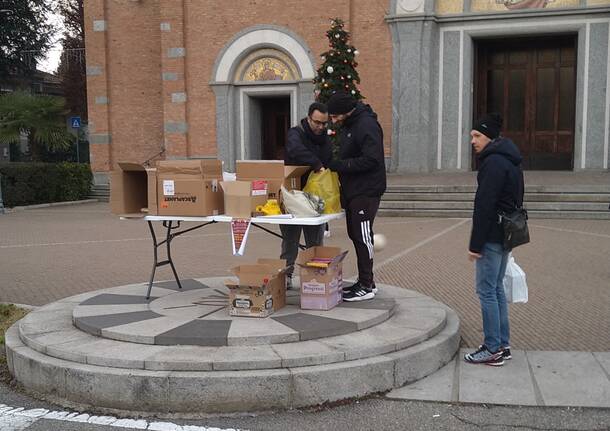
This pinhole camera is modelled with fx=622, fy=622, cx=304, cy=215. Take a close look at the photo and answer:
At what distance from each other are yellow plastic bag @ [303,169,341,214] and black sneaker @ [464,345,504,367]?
6.05 ft

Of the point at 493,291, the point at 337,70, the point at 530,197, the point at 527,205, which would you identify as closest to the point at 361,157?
the point at 493,291

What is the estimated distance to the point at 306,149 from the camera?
6.01 meters

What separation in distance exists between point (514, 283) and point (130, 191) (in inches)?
145

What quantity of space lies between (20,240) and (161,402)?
9.65 metres

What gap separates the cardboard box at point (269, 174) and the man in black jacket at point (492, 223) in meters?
1.75

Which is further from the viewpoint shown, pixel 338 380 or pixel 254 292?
pixel 254 292

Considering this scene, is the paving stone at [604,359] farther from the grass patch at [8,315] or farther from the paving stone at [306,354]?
the grass patch at [8,315]

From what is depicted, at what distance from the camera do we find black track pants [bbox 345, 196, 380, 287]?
18.9ft

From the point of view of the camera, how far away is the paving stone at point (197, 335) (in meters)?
4.60

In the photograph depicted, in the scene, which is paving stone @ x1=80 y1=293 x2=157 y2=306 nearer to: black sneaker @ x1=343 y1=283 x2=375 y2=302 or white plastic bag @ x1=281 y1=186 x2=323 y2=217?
white plastic bag @ x1=281 y1=186 x2=323 y2=217

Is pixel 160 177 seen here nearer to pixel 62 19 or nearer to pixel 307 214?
pixel 307 214

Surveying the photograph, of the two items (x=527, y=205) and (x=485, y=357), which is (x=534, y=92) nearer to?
(x=527, y=205)

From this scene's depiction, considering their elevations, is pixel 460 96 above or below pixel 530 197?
above

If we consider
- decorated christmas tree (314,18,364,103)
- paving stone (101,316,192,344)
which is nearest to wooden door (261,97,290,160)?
decorated christmas tree (314,18,364,103)
